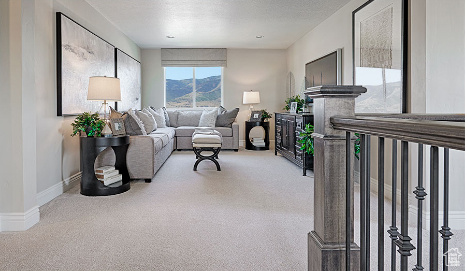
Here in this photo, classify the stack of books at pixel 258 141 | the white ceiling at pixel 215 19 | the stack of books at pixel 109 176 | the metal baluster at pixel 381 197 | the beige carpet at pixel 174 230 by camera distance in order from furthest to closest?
the stack of books at pixel 258 141
the white ceiling at pixel 215 19
the stack of books at pixel 109 176
the beige carpet at pixel 174 230
the metal baluster at pixel 381 197

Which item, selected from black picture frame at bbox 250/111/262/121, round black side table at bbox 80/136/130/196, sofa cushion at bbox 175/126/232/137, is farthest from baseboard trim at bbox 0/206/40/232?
black picture frame at bbox 250/111/262/121

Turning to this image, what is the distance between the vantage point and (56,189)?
3812 mm

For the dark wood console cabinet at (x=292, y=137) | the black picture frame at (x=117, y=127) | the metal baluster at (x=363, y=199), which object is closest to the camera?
the metal baluster at (x=363, y=199)

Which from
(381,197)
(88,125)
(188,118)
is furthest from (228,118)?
(381,197)

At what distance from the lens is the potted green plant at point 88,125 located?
12.6ft

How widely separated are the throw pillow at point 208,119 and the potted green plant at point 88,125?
160 inches

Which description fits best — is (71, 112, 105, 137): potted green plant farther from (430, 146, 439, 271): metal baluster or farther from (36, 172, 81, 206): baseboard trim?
(430, 146, 439, 271): metal baluster

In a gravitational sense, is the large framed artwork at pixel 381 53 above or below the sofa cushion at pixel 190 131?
above

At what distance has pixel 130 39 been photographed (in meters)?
7.28

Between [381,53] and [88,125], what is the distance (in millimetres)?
3163

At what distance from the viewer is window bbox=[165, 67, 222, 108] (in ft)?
28.8

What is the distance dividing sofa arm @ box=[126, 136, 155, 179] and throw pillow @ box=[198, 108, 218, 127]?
3.48 metres

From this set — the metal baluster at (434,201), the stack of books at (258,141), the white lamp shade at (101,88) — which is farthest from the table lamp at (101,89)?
the stack of books at (258,141)

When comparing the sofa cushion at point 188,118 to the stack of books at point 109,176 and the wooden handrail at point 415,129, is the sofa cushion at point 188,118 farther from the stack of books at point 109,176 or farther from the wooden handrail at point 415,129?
the wooden handrail at point 415,129
